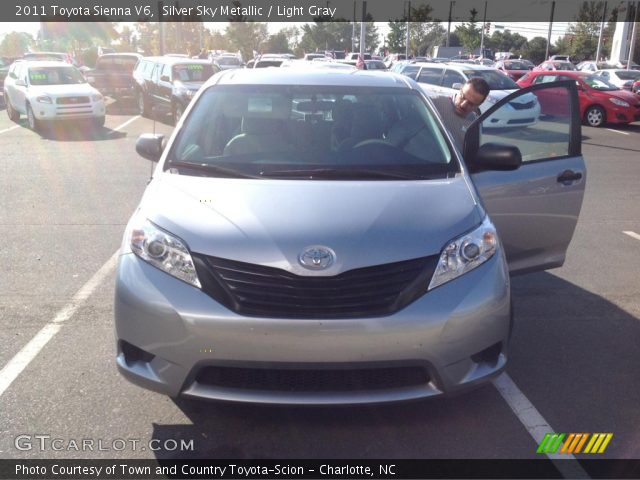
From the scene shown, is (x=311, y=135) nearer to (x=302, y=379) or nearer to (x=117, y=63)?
(x=302, y=379)

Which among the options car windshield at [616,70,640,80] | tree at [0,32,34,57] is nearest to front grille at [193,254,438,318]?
car windshield at [616,70,640,80]

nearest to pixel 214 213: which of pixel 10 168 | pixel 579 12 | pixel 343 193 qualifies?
pixel 343 193

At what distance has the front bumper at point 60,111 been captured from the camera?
15.9 metres

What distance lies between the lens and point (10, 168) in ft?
37.8

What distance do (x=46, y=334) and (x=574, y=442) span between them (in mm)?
3350

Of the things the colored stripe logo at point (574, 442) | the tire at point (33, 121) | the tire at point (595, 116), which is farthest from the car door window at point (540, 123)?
the tire at point (595, 116)

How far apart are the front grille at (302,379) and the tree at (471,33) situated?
3046 inches

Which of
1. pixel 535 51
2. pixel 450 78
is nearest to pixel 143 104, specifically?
pixel 450 78

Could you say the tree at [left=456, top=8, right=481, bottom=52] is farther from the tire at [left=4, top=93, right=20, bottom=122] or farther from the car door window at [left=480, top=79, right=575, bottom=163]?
the car door window at [left=480, top=79, right=575, bottom=163]

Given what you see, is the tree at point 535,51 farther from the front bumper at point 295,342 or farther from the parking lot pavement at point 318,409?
the front bumper at point 295,342

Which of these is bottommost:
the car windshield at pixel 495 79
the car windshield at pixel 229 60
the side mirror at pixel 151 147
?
the car windshield at pixel 229 60

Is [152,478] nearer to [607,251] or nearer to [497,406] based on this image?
[497,406]

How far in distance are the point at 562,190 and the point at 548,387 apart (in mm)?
1547

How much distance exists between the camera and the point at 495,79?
58.2 ft
